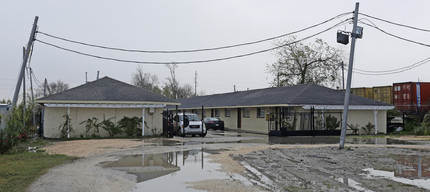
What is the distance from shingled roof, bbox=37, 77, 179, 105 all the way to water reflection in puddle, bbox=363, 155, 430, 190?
15.9 metres

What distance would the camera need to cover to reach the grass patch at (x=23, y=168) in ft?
27.8

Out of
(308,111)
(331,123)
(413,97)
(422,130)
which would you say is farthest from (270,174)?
(413,97)

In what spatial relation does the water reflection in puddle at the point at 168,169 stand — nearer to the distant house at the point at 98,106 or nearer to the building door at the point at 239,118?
the distant house at the point at 98,106

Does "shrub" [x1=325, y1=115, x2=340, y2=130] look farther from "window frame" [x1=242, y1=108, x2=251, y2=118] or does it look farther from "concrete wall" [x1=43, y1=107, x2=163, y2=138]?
"concrete wall" [x1=43, y1=107, x2=163, y2=138]

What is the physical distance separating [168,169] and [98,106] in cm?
1372

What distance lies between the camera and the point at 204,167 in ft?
37.2

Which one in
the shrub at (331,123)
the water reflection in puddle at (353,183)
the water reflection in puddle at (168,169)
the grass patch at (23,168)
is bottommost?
the water reflection in puddle at (168,169)

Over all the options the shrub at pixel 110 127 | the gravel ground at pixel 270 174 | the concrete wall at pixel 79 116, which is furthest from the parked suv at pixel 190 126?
the gravel ground at pixel 270 174

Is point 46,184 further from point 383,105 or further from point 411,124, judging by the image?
point 411,124

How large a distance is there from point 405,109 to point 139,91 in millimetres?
23964

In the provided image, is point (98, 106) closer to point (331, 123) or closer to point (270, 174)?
point (270, 174)

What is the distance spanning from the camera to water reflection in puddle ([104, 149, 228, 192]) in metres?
8.87

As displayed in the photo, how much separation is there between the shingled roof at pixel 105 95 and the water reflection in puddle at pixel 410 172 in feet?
52.0

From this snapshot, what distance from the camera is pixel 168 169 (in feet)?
36.0
